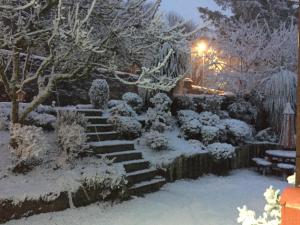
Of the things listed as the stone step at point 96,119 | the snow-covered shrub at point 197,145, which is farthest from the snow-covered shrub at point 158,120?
the stone step at point 96,119

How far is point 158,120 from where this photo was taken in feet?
31.2

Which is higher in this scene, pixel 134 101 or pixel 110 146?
pixel 134 101

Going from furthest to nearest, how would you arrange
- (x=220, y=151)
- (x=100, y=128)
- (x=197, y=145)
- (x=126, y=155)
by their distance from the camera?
(x=197, y=145)
(x=220, y=151)
(x=100, y=128)
(x=126, y=155)

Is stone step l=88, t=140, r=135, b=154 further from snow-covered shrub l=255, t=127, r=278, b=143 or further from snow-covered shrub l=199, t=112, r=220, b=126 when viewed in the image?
snow-covered shrub l=255, t=127, r=278, b=143

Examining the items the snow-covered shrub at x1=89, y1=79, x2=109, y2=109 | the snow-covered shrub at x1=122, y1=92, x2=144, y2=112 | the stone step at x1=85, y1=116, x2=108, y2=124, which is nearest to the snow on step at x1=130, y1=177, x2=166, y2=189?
the stone step at x1=85, y1=116, x2=108, y2=124

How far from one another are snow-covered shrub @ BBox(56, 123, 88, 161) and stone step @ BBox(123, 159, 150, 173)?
999 millimetres

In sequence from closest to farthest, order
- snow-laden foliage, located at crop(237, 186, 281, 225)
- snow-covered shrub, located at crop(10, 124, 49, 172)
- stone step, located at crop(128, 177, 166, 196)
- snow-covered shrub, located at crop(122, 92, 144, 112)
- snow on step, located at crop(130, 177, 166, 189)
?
snow-laden foliage, located at crop(237, 186, 281, 225) → snow-covered shrub, located at crop(10, 124, 49, 172) → stone step, located at crop(128, 177, 166, 196) → snow on step, located at crop(130, 177, 166, 189) → snow-covered shrub, located at crop(122, 92, 144, 112)

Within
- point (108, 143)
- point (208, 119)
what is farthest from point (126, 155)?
point (208, 119)

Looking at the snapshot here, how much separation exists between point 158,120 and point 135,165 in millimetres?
2386

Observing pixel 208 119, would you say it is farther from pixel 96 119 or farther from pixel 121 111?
pixel 96 119

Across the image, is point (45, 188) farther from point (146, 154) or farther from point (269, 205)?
point (269, 205)

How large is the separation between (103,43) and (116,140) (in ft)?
10.2

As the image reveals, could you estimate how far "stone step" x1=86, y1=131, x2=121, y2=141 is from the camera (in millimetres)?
7516

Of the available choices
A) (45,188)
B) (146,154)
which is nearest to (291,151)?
(146,154)
